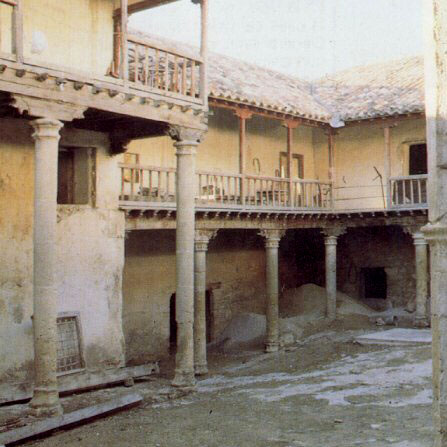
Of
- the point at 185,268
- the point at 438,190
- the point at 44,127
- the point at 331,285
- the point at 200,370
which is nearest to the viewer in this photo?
the point at 438,190

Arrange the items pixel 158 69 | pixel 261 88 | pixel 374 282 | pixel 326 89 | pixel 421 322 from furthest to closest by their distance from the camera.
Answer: pixel 326 89 < pixel 374 282 < pixel 261 88 < pixel 421 322 < pixel 158 69

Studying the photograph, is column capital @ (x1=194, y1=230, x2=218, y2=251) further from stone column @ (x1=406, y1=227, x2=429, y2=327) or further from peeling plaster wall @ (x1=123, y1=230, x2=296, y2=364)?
stone column @ (x1=406, y1=227, x2=429, y2=327)

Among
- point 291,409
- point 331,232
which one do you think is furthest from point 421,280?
point 291,409

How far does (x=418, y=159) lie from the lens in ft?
66.2

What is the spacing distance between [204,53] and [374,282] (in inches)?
500

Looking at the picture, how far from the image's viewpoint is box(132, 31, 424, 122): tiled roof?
1731 centimetres

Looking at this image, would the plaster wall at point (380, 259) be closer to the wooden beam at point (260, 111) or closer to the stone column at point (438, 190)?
the wooden beam at point (260, 111)

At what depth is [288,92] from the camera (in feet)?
67.4

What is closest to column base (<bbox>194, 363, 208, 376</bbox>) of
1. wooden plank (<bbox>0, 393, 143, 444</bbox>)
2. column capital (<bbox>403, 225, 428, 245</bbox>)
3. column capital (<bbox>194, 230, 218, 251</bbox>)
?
column capital (<bbox>194, 230, 218, 251</bbox>)

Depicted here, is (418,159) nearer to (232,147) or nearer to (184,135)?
(232,147)

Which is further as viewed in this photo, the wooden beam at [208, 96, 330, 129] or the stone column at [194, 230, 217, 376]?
the wooden beam at [208, 96, 330, 129]

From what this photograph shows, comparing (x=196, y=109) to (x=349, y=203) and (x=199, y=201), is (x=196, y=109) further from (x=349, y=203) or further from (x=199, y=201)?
(x=349, y=203)

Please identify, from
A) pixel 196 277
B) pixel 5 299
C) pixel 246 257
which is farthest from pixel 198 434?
pixel 246 257

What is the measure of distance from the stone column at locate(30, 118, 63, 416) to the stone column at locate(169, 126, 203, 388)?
252 cm
